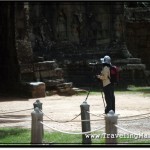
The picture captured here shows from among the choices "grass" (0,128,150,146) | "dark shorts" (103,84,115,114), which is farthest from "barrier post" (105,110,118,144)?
"dark shorts" (103,84,115,114)

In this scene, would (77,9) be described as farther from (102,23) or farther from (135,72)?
(135,72)

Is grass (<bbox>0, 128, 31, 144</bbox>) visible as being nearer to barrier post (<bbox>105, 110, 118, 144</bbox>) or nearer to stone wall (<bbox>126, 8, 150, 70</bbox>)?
barrier post (<bbox>105, 110, 118, 144</bbox>)

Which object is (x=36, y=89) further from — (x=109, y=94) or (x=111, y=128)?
(x=111, y=128)

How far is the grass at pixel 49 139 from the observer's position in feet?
28.0

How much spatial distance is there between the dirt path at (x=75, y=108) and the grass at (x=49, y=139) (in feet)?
2.69

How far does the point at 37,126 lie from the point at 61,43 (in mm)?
17249

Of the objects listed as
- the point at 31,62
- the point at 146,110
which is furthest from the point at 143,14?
the point at 146,110

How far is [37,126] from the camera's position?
8828 millimetres

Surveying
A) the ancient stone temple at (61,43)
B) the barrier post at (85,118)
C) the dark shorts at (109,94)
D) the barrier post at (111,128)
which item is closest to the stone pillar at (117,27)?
the ancient stone temple at (61,43)

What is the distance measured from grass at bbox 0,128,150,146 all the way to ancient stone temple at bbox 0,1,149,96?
→ 9.81 m

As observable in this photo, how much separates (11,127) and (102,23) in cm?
1582

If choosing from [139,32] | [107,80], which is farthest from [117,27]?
[107,80]

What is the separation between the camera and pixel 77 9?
86.6ft

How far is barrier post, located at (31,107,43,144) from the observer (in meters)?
8.76
